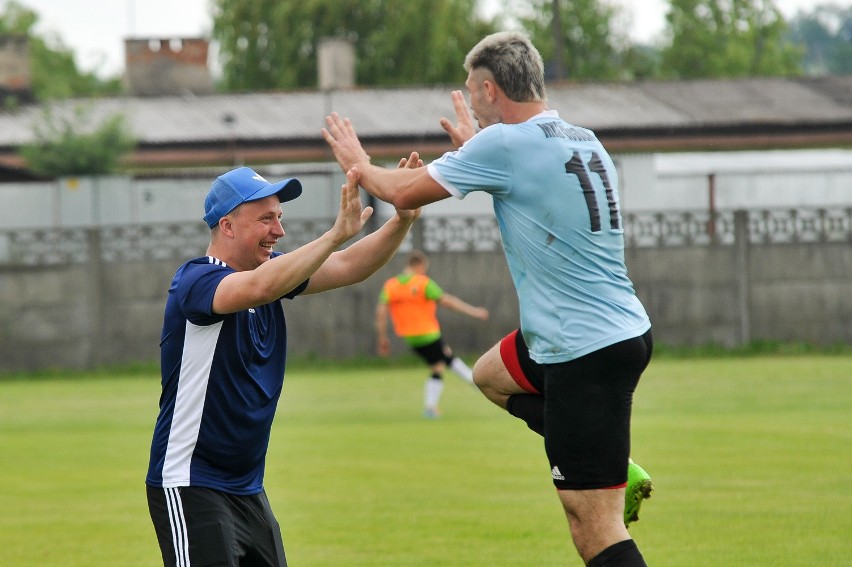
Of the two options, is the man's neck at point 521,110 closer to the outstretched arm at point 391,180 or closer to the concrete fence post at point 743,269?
the outstretched arm at point 391,180

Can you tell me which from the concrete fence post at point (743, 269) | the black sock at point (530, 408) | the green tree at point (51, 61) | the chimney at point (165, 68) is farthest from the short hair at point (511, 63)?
the green tree at point (51, 61)

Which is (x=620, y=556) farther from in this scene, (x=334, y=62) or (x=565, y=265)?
(x=334, y=62)

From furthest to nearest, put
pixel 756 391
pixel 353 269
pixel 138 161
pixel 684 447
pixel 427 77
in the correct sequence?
pixel 427 77 < pixel 138 161 < pixel 756 391 < pixel 684 447 < pixel 353 269

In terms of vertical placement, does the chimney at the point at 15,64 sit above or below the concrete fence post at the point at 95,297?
above

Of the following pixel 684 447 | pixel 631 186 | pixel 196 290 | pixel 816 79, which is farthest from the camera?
pixel 816 79

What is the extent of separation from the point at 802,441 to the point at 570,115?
81.0ft

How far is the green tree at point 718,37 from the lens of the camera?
231ft

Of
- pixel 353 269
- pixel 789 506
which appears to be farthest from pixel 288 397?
pixel 353 269

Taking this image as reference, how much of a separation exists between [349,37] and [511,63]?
2112 inches

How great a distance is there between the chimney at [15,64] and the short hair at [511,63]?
40381 mm

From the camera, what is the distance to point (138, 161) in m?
37.9

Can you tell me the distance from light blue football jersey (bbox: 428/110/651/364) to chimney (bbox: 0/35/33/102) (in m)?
40.5

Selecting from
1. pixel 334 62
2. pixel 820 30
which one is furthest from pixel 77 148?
pixel 820 30

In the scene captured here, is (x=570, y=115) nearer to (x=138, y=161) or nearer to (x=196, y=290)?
(x=138, y=161)
